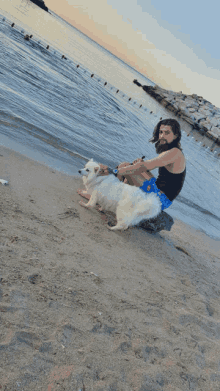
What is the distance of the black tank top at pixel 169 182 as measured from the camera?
175 inches

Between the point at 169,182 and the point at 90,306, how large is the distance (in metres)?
2.83

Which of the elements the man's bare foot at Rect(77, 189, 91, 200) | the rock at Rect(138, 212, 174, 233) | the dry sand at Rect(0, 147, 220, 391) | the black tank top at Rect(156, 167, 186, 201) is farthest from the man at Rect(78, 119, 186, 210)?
the dry sand at Rect(0, 147, 220, 391)

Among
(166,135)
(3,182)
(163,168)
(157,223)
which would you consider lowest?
(3,182)

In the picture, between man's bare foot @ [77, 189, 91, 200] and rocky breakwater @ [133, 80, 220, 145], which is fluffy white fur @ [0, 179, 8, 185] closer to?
man's bare foot @ [77, 189, 91, 200]

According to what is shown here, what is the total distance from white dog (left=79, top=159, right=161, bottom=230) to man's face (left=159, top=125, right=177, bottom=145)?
3.20ft

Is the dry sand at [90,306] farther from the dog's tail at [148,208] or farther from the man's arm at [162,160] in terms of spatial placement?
the man's arm at [162,160]

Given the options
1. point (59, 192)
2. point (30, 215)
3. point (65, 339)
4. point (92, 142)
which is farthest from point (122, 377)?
point (92, 142)

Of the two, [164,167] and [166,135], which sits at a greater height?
[166,135]

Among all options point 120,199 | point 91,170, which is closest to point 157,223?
point 120,199

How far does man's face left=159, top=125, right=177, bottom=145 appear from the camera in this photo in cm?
418

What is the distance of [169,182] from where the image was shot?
4.49m

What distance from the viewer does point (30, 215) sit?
334 cm

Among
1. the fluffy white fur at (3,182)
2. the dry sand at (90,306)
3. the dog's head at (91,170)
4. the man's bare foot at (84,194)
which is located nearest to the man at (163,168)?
the dog's head at (91,170)

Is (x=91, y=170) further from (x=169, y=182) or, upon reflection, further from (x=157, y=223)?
(x=157, y=223)
